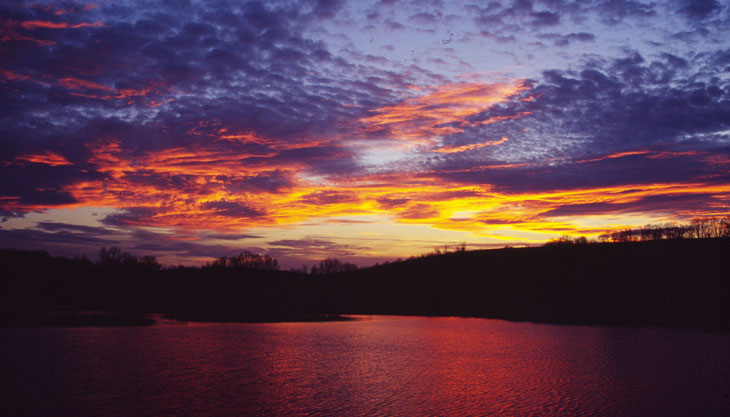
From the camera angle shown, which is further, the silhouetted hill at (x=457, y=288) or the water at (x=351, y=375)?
the silhouetted hill at (x=457, y=288)

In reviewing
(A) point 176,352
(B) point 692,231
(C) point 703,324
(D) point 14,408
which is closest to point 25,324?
(A) point 176,352

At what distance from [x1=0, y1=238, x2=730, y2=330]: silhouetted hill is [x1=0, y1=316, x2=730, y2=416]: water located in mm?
27837

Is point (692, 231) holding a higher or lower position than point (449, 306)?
higher

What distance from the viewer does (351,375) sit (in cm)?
2489

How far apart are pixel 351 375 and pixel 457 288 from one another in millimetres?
78455

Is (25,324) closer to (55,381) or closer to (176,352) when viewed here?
(176,352)

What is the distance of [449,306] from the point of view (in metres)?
92.6

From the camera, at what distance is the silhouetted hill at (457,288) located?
69.6 m

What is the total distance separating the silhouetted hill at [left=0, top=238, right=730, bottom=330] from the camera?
6962 centimetres

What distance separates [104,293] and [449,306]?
70303 mm

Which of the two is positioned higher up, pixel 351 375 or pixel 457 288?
pixel 457 288

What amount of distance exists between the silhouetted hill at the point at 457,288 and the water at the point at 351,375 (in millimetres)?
27837

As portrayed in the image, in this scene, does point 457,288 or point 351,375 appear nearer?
point 351,375

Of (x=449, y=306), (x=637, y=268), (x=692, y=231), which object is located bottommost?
(x=449, y=306)
